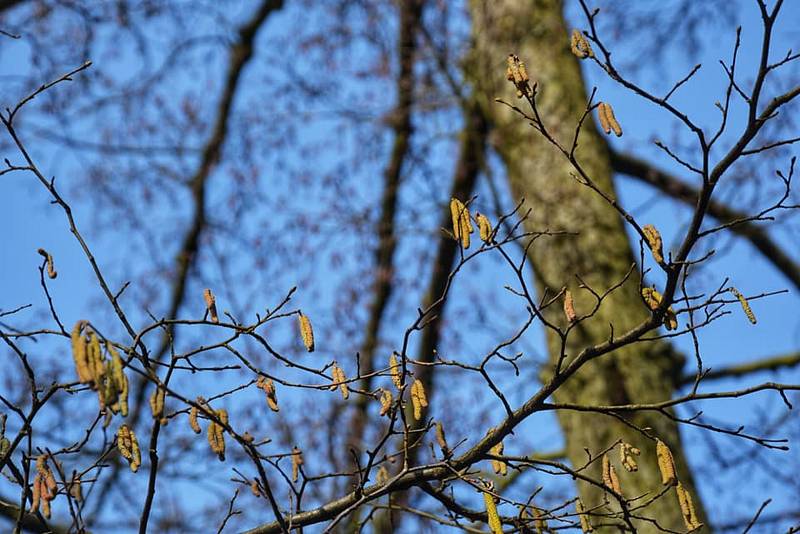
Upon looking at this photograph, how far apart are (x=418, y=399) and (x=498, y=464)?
0.25 meters

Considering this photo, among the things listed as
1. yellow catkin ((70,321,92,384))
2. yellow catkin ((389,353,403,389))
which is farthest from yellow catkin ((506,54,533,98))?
yellow catkin ((70,321,92,384))

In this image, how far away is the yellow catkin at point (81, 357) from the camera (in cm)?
162

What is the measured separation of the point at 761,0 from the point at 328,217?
514 cm

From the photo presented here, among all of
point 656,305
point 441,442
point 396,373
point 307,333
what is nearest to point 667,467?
point 656,305

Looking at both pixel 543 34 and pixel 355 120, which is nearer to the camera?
pixel 543 34

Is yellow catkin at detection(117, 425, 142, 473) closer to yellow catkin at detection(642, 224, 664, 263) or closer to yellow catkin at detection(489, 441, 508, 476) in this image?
yellow catkin at detection(489, 441, 508, 476)

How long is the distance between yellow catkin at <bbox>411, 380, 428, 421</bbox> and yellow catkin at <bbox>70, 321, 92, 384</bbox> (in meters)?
0.66

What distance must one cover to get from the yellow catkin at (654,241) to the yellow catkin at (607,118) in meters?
0.23

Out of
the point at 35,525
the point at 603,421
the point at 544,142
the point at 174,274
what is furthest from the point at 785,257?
the point at 35,525

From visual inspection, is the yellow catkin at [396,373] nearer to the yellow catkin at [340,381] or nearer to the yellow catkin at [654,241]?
the yellow catkin at [340,381]

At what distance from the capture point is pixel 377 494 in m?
2.10

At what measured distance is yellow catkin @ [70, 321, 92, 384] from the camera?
1.62 meters

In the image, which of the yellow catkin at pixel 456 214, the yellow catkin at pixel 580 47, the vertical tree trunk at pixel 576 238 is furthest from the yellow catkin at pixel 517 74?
the vertical tree trunk at pixel 576 238

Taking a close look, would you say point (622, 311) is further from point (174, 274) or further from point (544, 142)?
point (174, 274)
